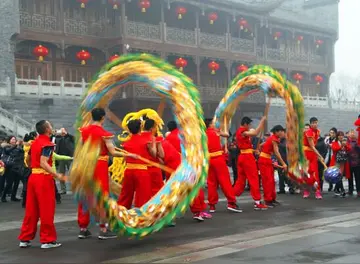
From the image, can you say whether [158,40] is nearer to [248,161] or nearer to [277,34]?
[277,34]

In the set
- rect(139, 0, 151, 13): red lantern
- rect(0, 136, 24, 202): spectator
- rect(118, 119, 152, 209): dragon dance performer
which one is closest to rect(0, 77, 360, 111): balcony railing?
rect(139, 0, 151, 13): red lantern

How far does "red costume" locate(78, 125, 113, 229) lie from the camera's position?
753 cm

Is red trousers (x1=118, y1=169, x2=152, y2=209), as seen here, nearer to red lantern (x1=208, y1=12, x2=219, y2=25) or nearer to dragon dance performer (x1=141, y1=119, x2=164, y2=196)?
dragon dance performer (x1=141, y1=119, x2=164, y2=196)

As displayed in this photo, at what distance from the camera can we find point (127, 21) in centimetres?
2694

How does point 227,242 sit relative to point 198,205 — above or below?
below

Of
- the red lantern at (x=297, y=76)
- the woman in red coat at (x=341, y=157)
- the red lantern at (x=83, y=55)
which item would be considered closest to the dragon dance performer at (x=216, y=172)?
the woman in red coat at (x=341, y=157)

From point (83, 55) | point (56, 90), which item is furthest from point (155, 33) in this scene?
point (56, 90)

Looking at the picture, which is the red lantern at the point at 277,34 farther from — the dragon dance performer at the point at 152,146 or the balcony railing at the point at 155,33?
the dragon dance performer at the point at 152,146

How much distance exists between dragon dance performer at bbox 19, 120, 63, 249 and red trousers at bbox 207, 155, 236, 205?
11.4 ft

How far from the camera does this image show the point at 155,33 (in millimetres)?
27984

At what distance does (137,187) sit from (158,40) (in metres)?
20.7

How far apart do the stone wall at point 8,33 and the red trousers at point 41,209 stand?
17.4m

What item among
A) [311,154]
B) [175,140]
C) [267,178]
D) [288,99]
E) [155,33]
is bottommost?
[267,178]

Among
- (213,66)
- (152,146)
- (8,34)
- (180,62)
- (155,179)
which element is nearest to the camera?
(152,146)
